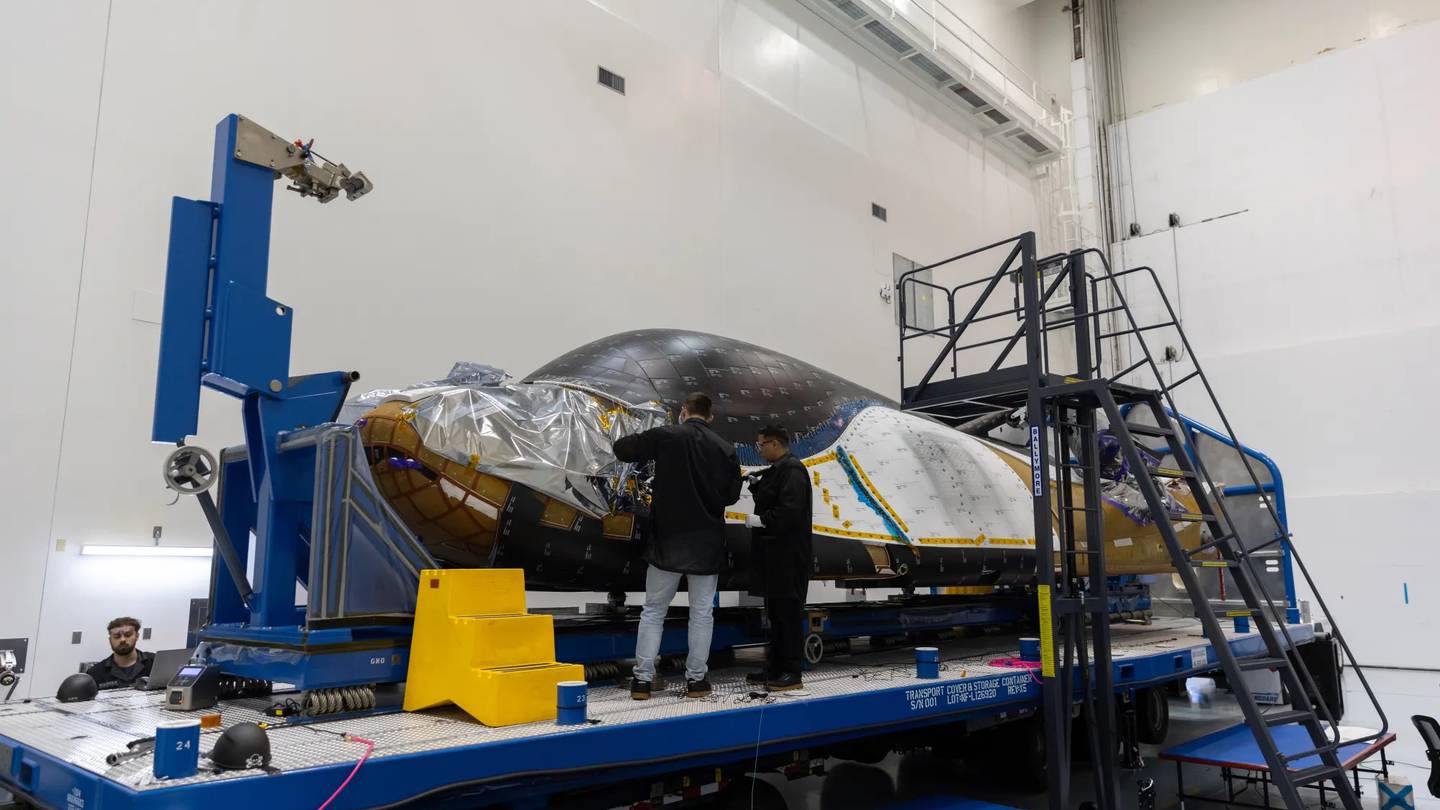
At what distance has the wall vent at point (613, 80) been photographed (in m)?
10.8

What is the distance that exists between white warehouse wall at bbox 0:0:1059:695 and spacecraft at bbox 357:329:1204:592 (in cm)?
319

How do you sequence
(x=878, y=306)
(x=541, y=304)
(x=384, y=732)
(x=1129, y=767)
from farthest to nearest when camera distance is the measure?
(x=878, y=306), (x=541, y=304), (x=1129, y=767), (x=384, y=732)

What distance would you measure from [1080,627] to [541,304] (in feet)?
20.3

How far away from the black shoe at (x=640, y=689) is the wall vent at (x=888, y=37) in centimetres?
1279

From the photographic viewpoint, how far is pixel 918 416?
25.1 feet

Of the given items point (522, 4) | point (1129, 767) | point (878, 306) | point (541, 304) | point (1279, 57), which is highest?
point (1279, 57)

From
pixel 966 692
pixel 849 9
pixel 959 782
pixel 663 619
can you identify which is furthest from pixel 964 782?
pixel 849 9

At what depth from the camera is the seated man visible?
5816mm

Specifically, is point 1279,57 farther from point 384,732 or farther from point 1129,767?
point 384,732

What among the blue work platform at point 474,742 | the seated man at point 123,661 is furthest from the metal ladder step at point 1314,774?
the seated man at point 123,661

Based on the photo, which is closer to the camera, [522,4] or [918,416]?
[918,416]

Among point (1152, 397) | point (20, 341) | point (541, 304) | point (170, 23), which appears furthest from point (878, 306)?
point (20, 341)

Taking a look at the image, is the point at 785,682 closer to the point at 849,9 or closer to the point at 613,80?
the point at 613,80

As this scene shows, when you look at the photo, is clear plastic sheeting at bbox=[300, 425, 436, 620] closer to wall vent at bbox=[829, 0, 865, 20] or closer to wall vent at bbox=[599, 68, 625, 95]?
wall vent at bbox=[599, 68, 625, 95]
